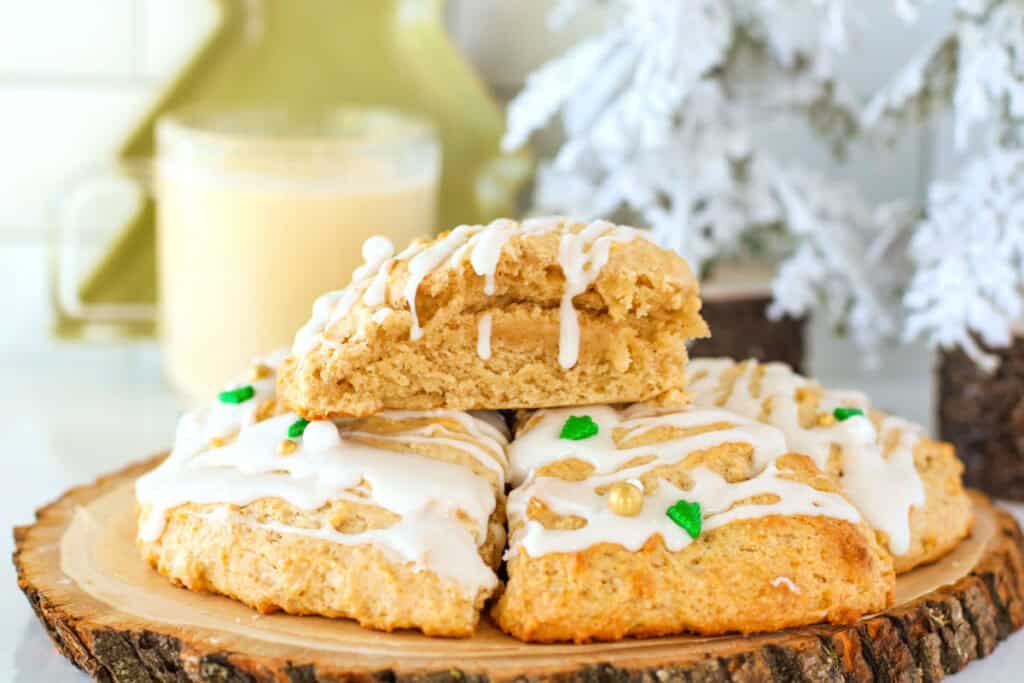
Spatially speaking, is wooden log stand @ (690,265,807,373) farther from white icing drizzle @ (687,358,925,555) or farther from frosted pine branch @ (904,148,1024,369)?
white icing drizzle @ (687,358,925,555)

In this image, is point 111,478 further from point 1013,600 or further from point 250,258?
point 1013,600

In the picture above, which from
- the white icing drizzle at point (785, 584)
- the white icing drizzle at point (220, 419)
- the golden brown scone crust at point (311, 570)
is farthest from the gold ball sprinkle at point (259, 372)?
the white icing drizzle at point (785, 584)

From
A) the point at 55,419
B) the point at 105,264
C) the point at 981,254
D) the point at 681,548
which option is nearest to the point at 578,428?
the point at 681,548

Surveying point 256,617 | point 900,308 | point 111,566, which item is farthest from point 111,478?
point 900,308

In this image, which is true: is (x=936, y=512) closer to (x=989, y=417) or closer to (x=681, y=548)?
(x=681, y=548)

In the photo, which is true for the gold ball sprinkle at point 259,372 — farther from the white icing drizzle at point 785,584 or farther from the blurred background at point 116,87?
the blurred background at point 116,87

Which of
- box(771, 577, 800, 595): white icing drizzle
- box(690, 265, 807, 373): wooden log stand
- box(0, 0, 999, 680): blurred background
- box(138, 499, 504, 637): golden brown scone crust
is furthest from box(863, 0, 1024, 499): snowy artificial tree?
box(138, 499, 504, 637): golden brown scone crust
